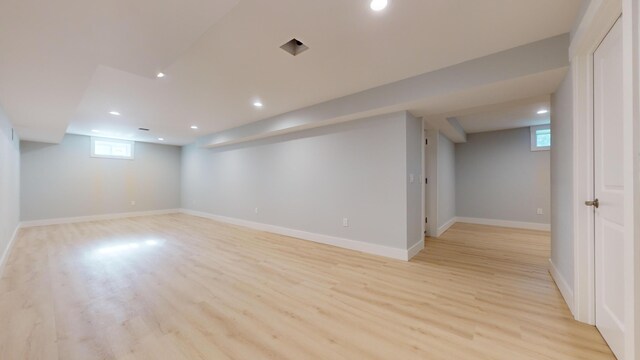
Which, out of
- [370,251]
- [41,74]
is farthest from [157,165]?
[370,251]

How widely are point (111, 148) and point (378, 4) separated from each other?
27.9 ft

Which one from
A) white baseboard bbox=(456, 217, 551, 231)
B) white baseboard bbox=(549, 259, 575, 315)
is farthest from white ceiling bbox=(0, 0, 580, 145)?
white baseboard bbox=(456, 217, 551, 231)

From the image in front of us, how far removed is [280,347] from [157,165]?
27.3 ft

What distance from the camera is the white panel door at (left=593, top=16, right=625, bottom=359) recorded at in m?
1.45

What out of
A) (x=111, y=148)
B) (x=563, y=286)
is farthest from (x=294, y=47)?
(x=111, y=148)

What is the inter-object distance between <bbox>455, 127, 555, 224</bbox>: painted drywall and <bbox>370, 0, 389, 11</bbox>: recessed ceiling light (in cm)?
576

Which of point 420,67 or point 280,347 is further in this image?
point 420,67

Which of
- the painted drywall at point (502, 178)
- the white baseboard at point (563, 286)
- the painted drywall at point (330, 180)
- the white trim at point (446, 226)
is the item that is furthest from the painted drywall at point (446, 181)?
the white baseboard at point (563, 286)

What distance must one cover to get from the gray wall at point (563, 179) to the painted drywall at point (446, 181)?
2.29 metres

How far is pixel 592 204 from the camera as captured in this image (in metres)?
1.77

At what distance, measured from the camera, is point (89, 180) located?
6629mm

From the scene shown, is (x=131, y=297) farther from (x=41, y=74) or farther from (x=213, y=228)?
(x=213, y=228)

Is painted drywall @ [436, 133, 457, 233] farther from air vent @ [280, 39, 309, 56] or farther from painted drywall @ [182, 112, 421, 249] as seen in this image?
air vent @ [280, 39, 309, 56]

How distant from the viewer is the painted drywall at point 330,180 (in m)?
3.46
